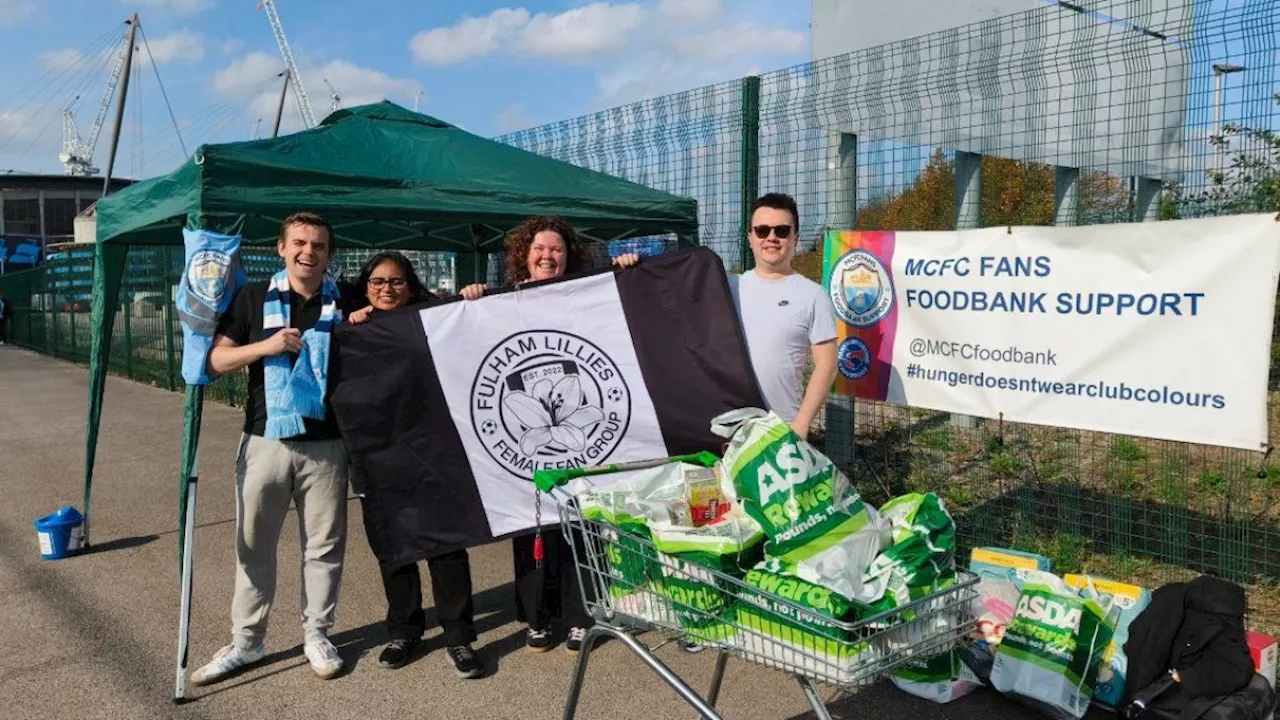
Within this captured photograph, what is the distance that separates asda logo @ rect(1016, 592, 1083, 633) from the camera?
353 centimetres

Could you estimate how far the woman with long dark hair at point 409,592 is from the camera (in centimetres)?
410

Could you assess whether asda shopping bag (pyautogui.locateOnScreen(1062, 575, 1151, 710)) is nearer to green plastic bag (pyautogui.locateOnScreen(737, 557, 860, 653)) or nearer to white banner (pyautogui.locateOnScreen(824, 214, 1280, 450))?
white banner (pyautogui.locateOnScreen(824, 214, 1280, 450))

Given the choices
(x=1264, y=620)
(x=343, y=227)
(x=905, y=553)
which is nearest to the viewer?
(x=905, y=553)

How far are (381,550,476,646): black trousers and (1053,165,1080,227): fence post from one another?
3335mm

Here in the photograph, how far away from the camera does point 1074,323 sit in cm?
407

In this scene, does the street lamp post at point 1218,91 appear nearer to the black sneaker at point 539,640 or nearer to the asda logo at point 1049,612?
the asda logo at point 1049,612

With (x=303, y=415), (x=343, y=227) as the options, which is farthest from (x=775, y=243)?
(x=343, y=227)

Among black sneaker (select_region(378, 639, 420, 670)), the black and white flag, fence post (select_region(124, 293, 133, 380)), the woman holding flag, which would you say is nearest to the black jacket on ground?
the black and white flag

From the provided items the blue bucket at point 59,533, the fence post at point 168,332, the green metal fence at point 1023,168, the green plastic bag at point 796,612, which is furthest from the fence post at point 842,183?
the fence post at point 168,332

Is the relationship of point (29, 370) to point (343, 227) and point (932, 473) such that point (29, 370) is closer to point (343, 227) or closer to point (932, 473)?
point (343, 227)

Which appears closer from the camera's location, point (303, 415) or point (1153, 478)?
point (303, 415)

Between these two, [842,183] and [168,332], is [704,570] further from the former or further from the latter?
[168,332]

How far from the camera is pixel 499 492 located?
4.04m

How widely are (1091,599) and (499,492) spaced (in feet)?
8.06
